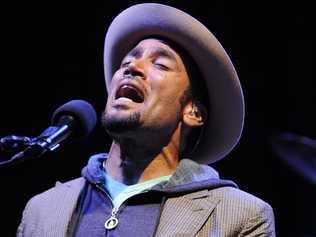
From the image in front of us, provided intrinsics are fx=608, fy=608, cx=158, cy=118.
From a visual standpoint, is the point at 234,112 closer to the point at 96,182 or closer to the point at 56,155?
the point at 96,182

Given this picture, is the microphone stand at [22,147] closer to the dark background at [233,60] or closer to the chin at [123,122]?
the chin at [123,122]

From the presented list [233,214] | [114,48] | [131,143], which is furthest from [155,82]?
[233,214]

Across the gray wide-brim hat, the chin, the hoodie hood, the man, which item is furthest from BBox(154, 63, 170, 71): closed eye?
the hoodie hood

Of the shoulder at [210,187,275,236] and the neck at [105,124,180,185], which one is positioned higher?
the neck at [105,124,180,185]

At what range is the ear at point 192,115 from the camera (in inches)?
96.3

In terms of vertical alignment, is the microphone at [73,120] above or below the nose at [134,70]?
below

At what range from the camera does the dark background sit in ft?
10.5

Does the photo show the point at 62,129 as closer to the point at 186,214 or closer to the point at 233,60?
the point at 186,214

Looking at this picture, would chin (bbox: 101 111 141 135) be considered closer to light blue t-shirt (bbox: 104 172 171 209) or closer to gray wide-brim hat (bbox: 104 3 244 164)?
light blue t-shirt (bbox: 104 172 171 209)

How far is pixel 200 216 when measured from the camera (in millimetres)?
1981

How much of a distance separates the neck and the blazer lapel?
232 mm

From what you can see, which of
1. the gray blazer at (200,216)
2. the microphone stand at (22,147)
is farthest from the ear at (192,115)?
the microphone stand at (22,147)

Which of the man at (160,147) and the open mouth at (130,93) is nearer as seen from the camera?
the man at (160,147)

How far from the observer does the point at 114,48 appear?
2.62 metres
